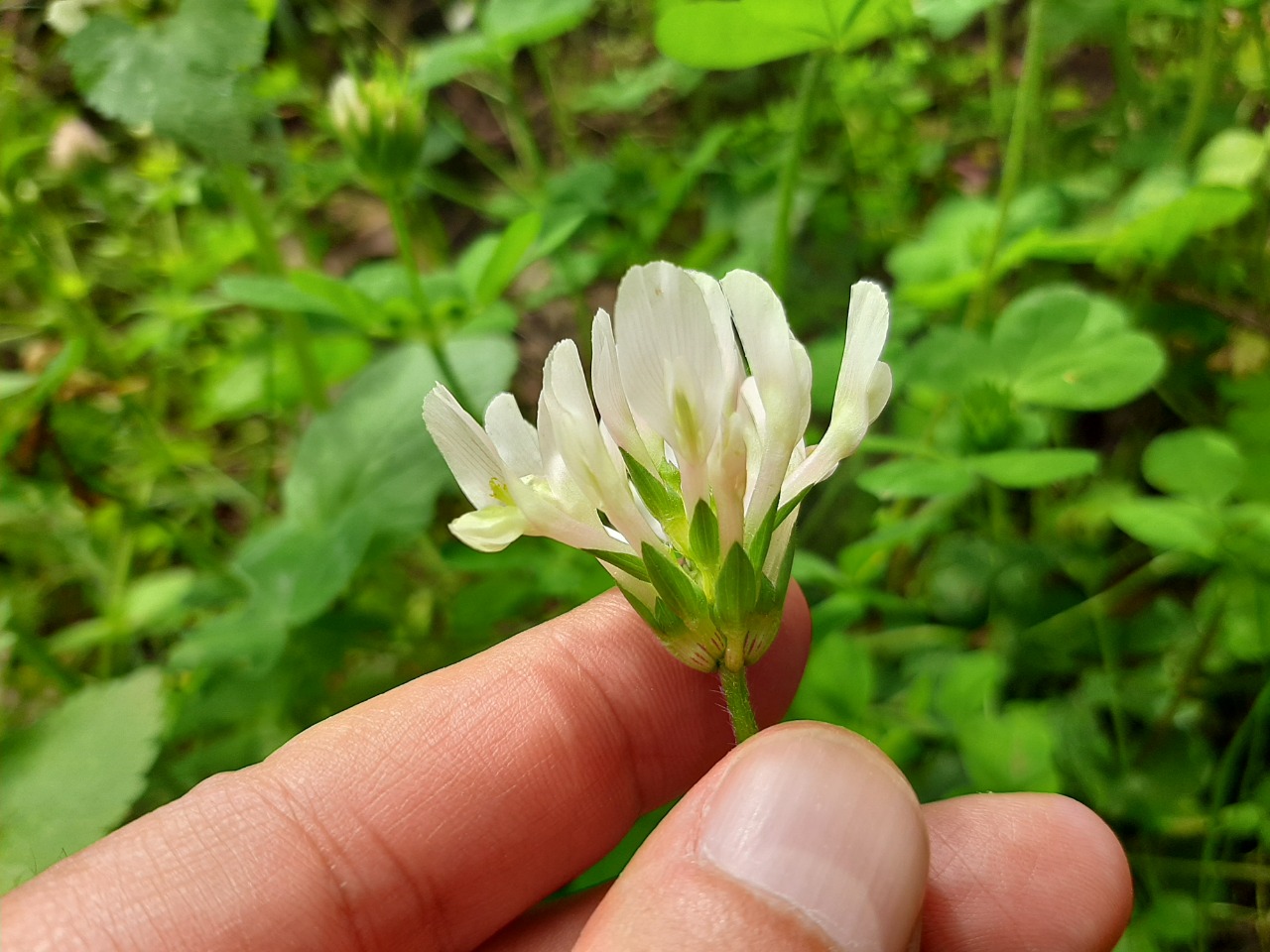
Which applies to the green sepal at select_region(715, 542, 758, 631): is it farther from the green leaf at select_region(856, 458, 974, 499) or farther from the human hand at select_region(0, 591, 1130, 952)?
the green leaf at select_region(856, 458, 974, 499)

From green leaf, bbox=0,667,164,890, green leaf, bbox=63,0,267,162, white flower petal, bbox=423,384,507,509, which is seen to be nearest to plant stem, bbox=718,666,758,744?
white flower petal, bbox=423,384,507,509

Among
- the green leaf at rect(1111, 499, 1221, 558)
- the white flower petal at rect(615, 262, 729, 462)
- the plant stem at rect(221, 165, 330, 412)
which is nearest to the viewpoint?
the white flower petal at rect(615, 262, 729, 462)

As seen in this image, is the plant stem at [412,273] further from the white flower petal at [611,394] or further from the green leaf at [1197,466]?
the green leaf at [1197,466]

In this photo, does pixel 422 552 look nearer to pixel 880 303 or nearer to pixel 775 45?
pixel 775 45

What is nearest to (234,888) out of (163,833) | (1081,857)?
(163,833)

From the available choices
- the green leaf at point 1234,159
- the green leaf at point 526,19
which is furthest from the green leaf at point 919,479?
the green leaf at point 526,19

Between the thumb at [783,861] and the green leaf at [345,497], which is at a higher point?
the thumb at [783,861]
